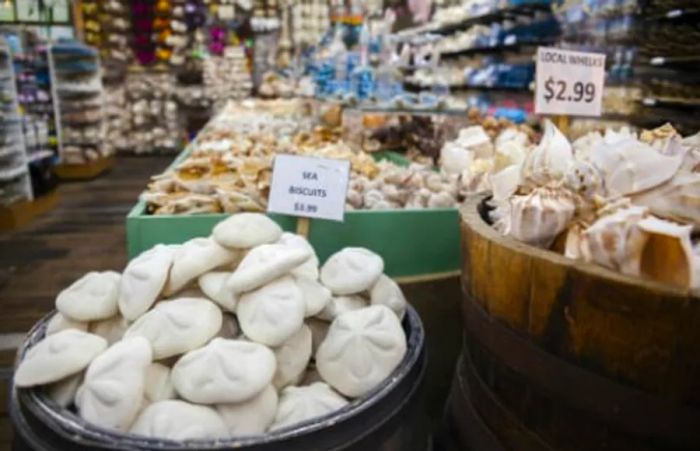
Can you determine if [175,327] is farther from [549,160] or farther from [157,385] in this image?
[549,160]

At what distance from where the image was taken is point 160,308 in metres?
0.91

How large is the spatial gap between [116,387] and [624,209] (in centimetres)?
76

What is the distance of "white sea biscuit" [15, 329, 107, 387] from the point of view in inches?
33.0

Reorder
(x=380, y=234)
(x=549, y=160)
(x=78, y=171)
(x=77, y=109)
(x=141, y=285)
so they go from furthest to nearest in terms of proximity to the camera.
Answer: (x=77, y=109) < (x=78, y=171) < (x=380, y=234) < (x=549, y=160) < (x=141, y=285)

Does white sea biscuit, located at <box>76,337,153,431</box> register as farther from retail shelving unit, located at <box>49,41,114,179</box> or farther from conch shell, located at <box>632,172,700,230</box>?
retail shelving unit, located at <box>49,41,114,179</box>

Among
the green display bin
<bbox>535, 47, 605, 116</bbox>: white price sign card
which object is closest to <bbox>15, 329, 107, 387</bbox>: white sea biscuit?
the green display bin

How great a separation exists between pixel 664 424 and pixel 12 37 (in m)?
7.39

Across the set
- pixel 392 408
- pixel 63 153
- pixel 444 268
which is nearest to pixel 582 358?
pixel 392 408

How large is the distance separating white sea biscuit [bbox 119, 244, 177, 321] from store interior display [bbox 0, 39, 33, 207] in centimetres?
504

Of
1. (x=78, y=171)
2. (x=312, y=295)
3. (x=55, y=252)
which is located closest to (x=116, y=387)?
(x=312, y=295)

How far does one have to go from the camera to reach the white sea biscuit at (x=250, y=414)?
0.80 meters

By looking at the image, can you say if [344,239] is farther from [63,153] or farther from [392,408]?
[63,153]

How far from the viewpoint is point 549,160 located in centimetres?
107

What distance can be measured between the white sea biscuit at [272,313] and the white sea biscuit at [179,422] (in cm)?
14
